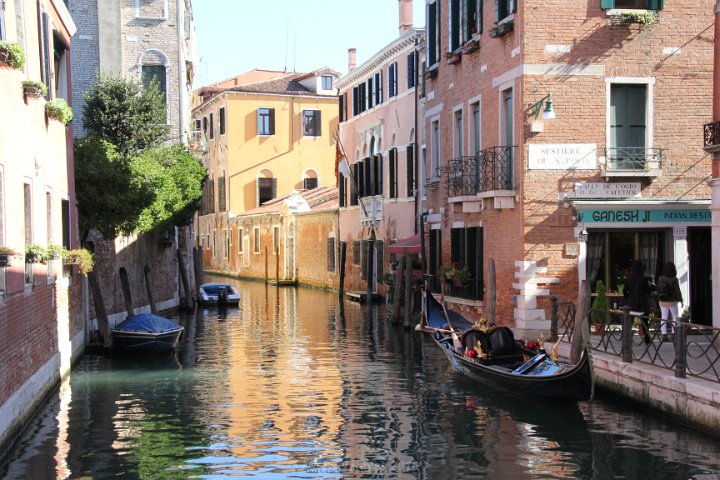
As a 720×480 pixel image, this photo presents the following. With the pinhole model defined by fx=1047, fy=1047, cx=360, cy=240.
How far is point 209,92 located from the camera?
49812 millimetres

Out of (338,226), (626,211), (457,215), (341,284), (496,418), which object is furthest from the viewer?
(338,226)

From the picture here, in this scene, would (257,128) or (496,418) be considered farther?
(257,128)

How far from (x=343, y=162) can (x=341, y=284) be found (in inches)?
159

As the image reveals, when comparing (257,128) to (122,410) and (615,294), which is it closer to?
(615,294)

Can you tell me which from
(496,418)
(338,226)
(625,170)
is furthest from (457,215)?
(338,226)

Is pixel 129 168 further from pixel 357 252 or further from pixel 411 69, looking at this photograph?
pixel 357 252

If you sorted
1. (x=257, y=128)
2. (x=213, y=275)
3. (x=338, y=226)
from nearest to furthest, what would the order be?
(x=338, y=226), (x=257, y=128), (x=213, y=275)

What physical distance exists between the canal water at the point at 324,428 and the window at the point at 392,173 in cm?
1163

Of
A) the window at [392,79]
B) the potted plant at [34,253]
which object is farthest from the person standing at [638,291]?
the window at [392,79]

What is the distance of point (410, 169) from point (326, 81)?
750 inches

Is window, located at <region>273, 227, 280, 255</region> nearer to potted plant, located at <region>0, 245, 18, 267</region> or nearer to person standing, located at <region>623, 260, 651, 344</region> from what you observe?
person standing, located at <region>623, 260, 651, 344</region>

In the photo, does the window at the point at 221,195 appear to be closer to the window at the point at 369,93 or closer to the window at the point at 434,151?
the window at the point at 369,93

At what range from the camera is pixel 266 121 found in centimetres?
4397

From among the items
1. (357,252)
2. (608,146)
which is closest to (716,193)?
(608,146)
